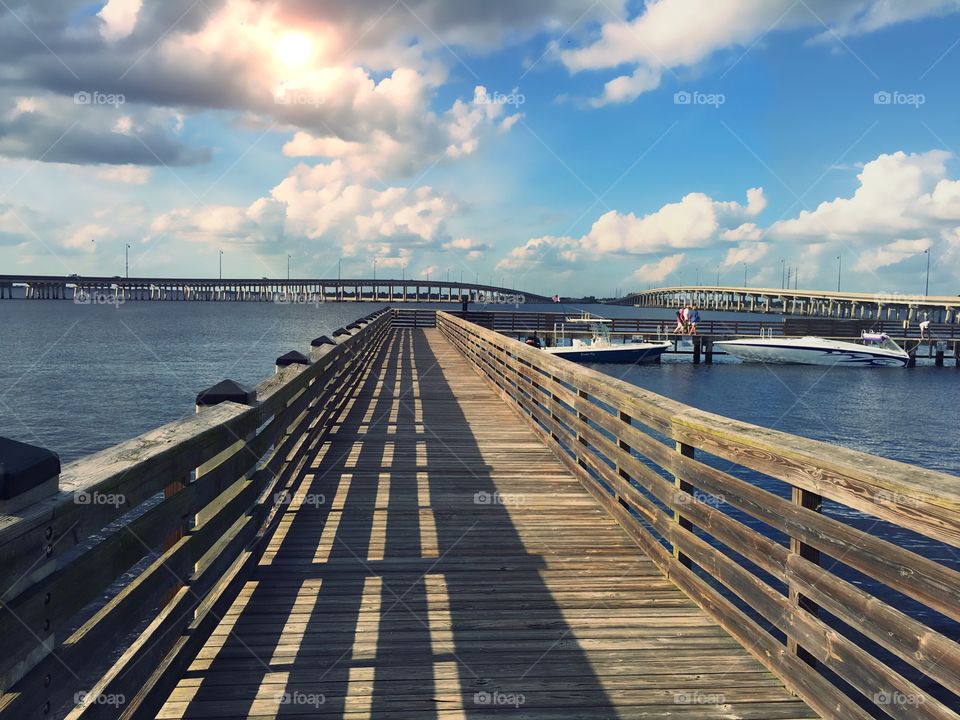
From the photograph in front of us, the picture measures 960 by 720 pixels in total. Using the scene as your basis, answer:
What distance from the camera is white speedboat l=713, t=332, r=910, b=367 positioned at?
48031mm

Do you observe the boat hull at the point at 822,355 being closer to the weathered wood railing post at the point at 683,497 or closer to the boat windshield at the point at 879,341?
the boat windshield at the point at 879,341

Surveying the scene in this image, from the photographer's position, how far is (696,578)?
15.2ft

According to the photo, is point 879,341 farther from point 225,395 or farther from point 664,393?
point 225,395

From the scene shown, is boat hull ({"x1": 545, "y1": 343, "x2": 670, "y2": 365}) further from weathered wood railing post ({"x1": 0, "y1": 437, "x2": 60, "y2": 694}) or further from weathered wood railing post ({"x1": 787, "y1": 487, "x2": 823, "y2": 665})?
weathered wood railing post ({"x1": 0, "y1": 437, "x2": 60, "y2": 694})

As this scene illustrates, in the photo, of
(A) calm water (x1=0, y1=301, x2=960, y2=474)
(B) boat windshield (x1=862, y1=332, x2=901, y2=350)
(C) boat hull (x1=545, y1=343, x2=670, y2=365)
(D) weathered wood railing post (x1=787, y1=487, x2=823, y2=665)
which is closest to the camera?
(D) weathered wood railing post (x1=787, y1=487, x2=823, y2=665)

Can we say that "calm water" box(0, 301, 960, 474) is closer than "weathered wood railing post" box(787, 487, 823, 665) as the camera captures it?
No

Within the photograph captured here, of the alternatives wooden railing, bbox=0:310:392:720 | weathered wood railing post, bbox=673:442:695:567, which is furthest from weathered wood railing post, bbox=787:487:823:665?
wooden railing, bbox=0:310:392:720

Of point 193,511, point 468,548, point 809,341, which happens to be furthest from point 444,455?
point 809,341

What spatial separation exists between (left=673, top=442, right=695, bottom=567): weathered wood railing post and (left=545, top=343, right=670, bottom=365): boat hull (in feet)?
115

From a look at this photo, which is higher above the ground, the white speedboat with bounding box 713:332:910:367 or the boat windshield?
the boat windshield

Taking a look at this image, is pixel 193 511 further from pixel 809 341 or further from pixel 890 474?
pixel 809 341

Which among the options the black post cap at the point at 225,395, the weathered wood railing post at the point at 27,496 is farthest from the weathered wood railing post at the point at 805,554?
the black post cap at the point at 225,395

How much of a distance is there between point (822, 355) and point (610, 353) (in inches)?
648

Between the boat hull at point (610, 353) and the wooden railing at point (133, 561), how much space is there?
35782 mm
